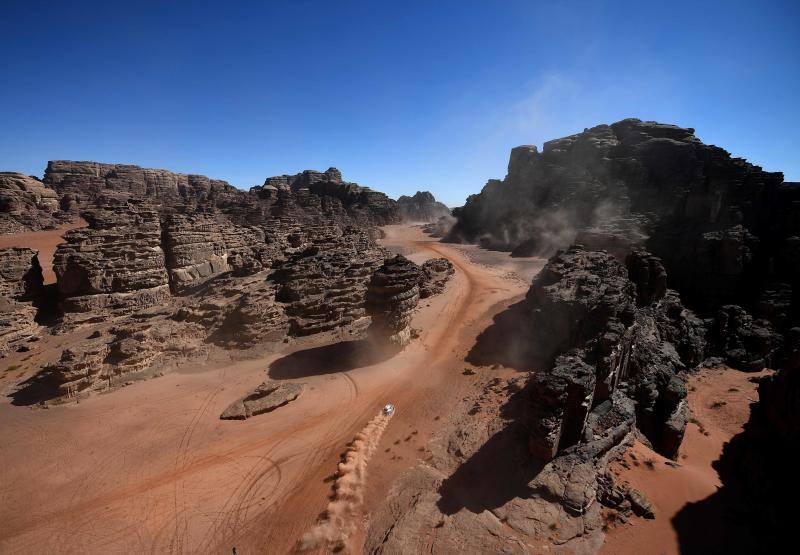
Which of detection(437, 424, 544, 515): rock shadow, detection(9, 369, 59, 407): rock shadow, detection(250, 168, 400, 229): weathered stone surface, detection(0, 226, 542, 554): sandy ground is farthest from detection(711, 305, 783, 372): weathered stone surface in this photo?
detection(250, 168, 400, 229): weathered stone surface

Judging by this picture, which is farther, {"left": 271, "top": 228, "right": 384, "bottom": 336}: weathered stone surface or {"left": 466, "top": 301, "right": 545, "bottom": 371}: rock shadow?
{"left": 271, "top": 228, "right": 384, "bottom": 336}: weathered stone surface

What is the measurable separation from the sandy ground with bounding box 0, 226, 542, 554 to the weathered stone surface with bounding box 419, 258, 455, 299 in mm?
10467

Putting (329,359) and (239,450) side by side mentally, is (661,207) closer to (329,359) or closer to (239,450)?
(329,359)

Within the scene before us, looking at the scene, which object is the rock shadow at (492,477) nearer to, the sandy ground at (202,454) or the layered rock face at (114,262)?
the sandy ground at (202,454)

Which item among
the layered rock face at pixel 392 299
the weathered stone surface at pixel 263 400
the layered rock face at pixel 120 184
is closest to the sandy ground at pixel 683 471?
the layered rock face at pixel 392 299

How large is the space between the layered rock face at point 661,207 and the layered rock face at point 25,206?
66.4 meters

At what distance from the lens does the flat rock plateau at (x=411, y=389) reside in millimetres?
9430

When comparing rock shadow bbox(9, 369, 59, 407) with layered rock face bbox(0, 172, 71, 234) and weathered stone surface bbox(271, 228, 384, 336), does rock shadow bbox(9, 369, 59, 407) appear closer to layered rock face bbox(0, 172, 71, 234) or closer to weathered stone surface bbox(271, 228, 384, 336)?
weathered stone surface bbox(271, 228, 384, 336)

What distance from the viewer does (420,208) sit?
105 meters

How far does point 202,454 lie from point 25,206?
190 feet

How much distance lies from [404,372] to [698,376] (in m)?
16.8

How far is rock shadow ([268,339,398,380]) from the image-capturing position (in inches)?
695

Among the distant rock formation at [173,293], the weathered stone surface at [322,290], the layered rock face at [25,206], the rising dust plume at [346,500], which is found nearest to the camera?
the rising dust plume at [346,500]

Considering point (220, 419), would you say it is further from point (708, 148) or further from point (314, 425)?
point (708, 148)
